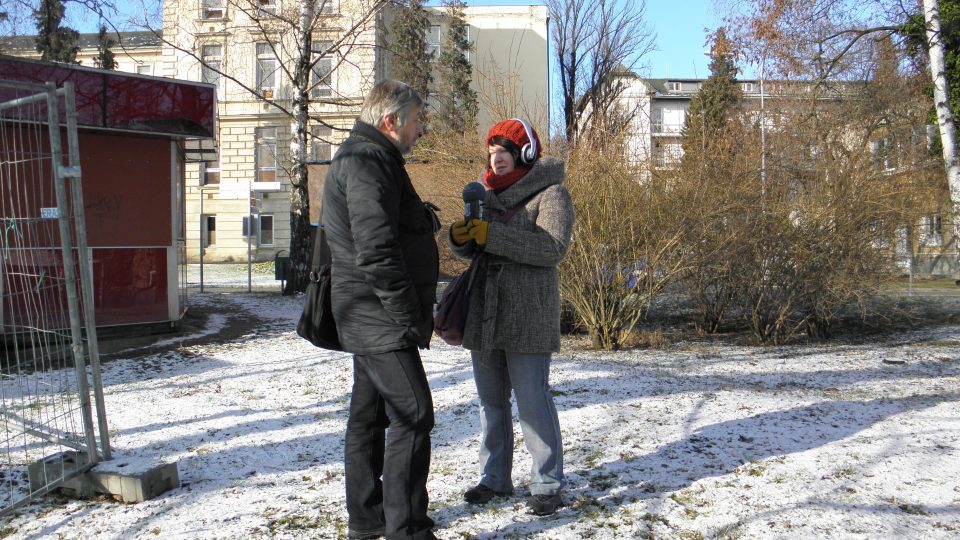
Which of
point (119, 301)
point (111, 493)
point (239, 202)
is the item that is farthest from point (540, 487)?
point (239, 202)

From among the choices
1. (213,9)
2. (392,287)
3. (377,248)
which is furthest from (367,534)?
(213,9)

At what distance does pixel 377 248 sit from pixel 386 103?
609mm

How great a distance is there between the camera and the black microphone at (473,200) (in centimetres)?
317

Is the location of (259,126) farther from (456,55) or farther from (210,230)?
(456,55)

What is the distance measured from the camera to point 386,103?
9.23 ft

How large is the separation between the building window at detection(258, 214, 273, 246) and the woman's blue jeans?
32.0m

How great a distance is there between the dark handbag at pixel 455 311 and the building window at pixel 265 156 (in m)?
30.2

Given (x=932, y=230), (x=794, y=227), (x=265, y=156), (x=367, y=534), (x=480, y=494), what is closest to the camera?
(x=367, y=534)

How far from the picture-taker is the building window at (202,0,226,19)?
1814cm

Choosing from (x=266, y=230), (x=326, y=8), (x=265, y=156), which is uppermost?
(x=326, y=8)

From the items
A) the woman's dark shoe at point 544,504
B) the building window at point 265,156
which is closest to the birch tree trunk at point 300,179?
the woman's dark shoe at point 544,504

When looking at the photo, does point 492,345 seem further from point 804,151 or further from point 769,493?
point 804,151

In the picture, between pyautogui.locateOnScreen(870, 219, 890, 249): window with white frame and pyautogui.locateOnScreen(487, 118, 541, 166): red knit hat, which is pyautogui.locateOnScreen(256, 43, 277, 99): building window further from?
pyautogui.locateOnScreen(487, 118, 541, 166): red knit hat

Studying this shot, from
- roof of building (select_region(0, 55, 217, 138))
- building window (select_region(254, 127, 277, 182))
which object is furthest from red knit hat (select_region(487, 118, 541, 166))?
building window (select_region(254, 127, 277, 182))
